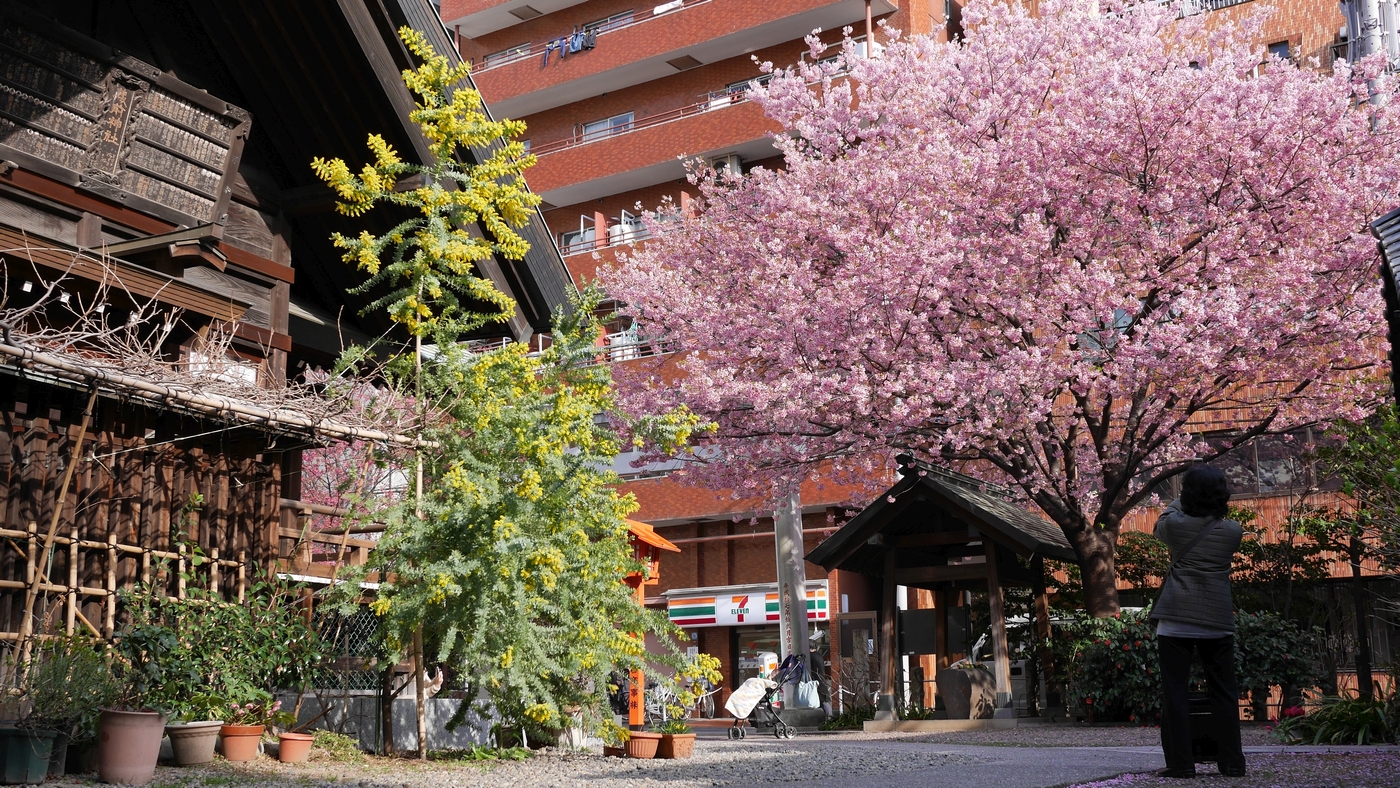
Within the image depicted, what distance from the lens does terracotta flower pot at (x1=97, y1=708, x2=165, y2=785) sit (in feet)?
21.6

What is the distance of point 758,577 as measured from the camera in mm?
31188

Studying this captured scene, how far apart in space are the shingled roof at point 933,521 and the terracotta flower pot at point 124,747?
1156 centimetres

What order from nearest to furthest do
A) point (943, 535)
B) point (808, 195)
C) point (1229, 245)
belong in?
point (1229, 245), point (943, 535), point (808, 195)

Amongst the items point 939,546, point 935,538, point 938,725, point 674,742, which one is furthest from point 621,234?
point 674,742

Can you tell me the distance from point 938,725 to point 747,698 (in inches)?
105

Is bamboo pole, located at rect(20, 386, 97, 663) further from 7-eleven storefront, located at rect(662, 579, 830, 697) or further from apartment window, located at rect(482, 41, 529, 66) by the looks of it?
apartment window, located at rect(482, 41, 529, 66)

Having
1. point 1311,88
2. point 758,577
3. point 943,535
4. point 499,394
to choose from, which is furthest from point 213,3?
point 758,577

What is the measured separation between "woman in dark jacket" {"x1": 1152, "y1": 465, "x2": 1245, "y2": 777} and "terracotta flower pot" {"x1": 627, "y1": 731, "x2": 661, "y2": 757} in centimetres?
457

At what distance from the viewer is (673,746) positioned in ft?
32.4

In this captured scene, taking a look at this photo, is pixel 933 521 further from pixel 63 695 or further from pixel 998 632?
pixel 63 695

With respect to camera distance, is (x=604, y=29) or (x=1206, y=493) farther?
(x=604, y=29)

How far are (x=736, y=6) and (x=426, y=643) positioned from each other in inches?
1048

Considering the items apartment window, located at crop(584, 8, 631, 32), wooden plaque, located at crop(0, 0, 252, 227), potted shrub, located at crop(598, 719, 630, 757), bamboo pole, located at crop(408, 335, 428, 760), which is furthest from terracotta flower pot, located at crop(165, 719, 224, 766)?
apartment window, located at crop(584, 8, 631, 32)

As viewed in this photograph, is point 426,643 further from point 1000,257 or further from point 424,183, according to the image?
point 1000,257
